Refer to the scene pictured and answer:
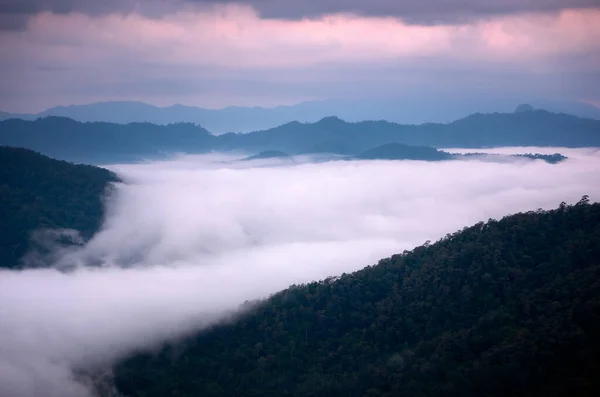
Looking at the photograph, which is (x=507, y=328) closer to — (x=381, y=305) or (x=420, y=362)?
(x=420, y=362)

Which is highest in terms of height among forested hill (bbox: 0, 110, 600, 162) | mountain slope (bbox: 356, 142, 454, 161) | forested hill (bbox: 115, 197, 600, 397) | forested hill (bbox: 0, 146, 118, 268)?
forested hill (bbox: 0, 110, 600, 162)

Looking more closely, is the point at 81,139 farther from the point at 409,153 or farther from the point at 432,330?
the point at 432,330

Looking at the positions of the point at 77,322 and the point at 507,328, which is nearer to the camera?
the point at 507,328

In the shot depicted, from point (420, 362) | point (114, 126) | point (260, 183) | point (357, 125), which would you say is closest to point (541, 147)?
point (357, 125)

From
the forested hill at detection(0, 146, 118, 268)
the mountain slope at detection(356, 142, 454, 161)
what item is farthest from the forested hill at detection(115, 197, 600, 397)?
the mountain slope at detection(356, 142, 454, 161)

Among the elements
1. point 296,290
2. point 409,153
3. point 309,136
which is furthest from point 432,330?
point 309,136

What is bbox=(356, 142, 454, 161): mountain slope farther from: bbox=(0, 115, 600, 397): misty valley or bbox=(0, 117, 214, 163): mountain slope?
bbox=(0, 117, 214, 163): mountain slope
